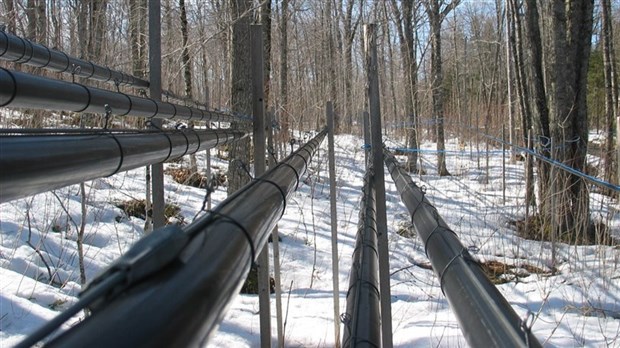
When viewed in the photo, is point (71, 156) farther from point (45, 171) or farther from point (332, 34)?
point (332, 34)

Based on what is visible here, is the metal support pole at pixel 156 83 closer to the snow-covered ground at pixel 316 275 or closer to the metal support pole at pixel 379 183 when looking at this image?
the snow-covered ground at pixel 316 275

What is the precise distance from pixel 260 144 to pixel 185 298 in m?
2.25

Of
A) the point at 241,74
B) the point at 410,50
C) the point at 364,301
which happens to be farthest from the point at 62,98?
the point at 410,50

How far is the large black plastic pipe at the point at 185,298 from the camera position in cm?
40

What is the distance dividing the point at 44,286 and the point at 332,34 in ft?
60.8

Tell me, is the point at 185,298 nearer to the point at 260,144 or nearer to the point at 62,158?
the point at 62,158

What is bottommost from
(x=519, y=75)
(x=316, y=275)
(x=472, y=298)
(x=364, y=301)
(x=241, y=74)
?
(x=316, y=275)

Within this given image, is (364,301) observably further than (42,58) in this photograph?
No

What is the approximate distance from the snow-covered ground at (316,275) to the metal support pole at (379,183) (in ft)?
3.08

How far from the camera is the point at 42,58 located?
216cm

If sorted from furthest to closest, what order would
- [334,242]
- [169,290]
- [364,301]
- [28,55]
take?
[334,242]
[28,55]
[364,301]
[169,290]

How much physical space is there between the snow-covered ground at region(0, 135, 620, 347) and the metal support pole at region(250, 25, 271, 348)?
21cm

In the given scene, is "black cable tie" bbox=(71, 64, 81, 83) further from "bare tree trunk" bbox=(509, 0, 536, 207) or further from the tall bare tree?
the tall bare tree

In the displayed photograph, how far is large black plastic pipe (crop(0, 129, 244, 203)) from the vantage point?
70 cm
